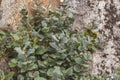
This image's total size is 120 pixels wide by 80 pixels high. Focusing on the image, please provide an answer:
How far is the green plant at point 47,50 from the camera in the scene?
3061 mm

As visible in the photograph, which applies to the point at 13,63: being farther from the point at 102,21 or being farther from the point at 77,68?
the point at 102,21

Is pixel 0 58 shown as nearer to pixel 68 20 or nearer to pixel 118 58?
pixel 68 20

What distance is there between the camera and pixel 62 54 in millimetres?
3223

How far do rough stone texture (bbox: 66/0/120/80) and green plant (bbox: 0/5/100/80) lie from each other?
0.58 feet

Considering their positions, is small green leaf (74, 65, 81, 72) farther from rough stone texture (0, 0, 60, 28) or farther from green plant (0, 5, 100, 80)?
rough stone texture (0, 0, 60, 28)

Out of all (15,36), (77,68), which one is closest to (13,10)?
(15,36)

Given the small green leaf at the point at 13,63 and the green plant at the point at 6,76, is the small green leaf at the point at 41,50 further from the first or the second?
the green plant at the point at 6,76

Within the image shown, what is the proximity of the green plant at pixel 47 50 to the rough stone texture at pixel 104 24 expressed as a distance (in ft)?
0.58

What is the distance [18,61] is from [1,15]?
0.81m

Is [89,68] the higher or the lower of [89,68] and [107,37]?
the lower

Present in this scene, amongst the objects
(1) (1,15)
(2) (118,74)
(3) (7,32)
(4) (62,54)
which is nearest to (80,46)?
(4) (62,54)

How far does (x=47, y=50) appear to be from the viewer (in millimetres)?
3336

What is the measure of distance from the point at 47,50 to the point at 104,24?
922mm

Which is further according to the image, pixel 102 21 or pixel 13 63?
pixel 102 21
